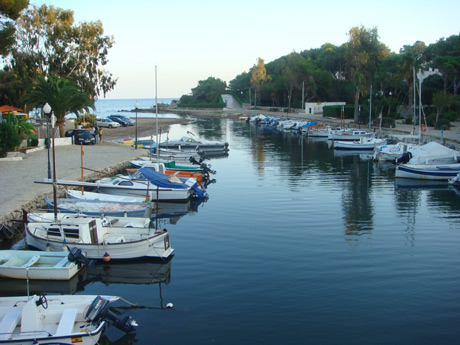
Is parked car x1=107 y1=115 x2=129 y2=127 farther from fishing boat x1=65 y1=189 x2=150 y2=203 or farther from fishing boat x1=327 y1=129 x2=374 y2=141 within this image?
fishing boat x1=65 y1=189 x2=150 y2=203

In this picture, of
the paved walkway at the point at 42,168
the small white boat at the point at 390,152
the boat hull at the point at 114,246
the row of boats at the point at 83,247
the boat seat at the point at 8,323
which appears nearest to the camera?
the boat seat at the point at 8,323

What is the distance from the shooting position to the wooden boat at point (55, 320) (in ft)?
34.6

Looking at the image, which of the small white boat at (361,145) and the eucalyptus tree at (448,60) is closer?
the small white boat at (361,145)

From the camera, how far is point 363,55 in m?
77.7

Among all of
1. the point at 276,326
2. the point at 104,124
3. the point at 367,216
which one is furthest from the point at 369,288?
the point at 104,124

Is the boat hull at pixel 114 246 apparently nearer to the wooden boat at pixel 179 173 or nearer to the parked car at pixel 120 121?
the wooden boat at pixel 179 173

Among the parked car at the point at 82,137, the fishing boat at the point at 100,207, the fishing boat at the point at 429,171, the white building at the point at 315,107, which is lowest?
the fishing boat at the point at 100,207

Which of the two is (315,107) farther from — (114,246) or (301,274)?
(114,246)

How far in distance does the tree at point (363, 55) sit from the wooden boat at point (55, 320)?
7184cm

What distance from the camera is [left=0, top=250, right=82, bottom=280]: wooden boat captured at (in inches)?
609

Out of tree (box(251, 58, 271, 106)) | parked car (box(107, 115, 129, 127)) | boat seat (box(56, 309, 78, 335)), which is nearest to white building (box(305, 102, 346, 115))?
tree (box(251, 58, 271, 106))

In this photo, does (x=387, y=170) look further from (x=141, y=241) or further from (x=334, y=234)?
(x=141, y=241)

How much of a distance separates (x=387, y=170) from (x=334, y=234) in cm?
2236

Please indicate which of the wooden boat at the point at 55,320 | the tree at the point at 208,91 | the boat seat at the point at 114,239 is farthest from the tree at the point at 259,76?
the wooden boat at the point at 55,320
